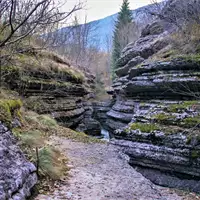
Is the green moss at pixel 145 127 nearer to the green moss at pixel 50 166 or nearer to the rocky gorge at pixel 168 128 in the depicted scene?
the rocky gorge at pixel 168 128

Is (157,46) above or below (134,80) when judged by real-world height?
above

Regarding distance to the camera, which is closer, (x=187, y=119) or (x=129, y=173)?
(x=129, y=173)

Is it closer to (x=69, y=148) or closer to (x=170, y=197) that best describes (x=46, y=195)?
(x=170, y=197)

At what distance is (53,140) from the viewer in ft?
26.0

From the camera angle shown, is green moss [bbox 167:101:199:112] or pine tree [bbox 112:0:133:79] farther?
pine tree [bbox 112:0:133:79]

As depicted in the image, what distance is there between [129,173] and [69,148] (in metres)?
2.15

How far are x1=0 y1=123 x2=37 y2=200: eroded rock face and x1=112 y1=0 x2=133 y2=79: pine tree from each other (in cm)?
3519

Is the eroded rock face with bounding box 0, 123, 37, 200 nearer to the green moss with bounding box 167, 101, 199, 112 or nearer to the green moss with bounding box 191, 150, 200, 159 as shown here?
the green moss with bounding box 191, 150, 200, 159

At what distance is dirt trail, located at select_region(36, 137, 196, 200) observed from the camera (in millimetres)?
4301

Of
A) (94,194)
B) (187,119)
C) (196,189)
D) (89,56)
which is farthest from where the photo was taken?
(89,56)

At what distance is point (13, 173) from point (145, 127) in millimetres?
4347

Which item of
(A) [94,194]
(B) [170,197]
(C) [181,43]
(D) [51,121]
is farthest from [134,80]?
(A) [94,194]

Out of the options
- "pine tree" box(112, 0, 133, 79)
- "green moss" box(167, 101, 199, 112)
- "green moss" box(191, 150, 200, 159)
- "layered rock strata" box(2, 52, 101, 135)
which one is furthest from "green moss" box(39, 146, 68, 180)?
"pine tree" box(112, 0, 133, 79)

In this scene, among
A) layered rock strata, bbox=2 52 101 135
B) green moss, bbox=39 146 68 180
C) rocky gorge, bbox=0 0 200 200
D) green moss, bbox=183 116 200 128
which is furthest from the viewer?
layered rock strata, bbox=2 52 101 135
